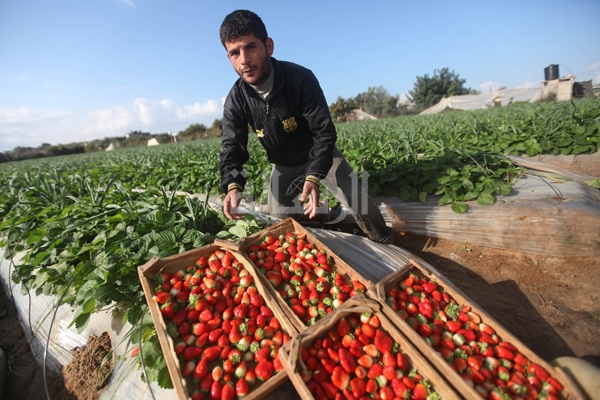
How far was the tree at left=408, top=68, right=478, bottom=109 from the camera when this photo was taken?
1839 inches

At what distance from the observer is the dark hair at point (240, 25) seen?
6.57 ft

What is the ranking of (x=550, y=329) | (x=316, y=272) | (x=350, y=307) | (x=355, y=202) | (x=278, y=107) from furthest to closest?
(x=355, y=202), (x=278, y=107), (x=550, y=329), (x=316, y=272), (x=350, y=307)

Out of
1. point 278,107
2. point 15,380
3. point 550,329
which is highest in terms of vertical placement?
point 278,107

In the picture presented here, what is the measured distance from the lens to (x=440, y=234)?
10.9ft

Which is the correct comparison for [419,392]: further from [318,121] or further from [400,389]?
[318,121]

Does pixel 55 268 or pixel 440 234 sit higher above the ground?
pixel 55 268

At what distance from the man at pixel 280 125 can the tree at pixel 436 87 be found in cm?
4980

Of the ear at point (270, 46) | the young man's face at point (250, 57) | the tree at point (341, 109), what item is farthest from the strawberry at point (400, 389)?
the tree at point (341, 109)

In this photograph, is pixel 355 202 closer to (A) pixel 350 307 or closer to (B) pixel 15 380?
(A) pixel 350 307

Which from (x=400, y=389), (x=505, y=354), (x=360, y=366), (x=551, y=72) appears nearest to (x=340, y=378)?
(x=360, y=366)

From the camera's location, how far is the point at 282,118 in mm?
2584

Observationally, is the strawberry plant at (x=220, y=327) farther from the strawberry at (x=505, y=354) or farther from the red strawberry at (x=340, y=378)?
the strawberry at (x=505, y=354)

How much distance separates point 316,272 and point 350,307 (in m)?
0.37

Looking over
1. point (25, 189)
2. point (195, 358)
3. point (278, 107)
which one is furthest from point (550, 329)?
point (25, 189)
